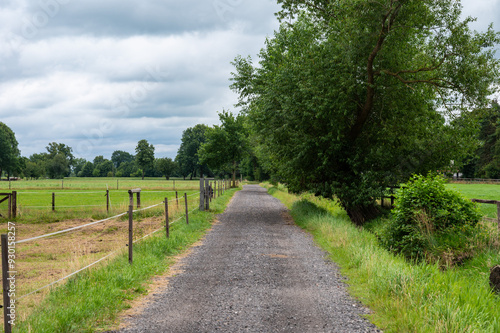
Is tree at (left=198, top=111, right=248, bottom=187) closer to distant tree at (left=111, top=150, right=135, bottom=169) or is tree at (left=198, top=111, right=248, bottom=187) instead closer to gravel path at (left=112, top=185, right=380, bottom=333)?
gravel path at (left=112, top=185, right=380, bottom=333)

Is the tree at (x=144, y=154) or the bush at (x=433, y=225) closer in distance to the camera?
the bush at (x=433, y=225)

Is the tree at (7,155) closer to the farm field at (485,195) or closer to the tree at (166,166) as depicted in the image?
the tree at (166,166)

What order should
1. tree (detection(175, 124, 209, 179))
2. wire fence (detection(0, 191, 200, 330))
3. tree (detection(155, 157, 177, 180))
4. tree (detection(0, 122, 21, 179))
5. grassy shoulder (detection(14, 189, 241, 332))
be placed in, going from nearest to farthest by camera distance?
grassy shoulder (detection(14, 189, 241, 332)) < wire fence (detection(0, 191, 200, 330)) < tree (detection(0, 122, 21, 179)) < tree (detection(175, 124, 209, 179)) < tree (detection(155, 157, 177, 180))

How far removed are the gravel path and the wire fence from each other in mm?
1556

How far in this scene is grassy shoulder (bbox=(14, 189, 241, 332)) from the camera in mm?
4527

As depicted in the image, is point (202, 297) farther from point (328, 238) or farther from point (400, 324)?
point (328, 238)

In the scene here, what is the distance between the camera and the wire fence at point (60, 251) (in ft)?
19.8

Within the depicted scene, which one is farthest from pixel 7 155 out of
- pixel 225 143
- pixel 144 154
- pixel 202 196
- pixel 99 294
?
pixel 99 294

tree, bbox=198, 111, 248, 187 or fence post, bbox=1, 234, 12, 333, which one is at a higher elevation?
tree, bbox=198, 111, 248, 187

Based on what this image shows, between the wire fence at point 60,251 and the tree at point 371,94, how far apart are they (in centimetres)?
624

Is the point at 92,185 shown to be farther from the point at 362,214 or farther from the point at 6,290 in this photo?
the point at 6,290

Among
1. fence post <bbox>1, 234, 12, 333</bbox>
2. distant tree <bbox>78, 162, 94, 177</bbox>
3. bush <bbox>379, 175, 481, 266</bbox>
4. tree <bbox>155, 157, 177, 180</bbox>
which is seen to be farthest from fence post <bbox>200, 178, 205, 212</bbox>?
distant tree <bbox>78, 162, 94, 177</bbox>

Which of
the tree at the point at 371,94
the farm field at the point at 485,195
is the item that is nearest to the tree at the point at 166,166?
the farm field at the point at 485,195

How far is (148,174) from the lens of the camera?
141m
